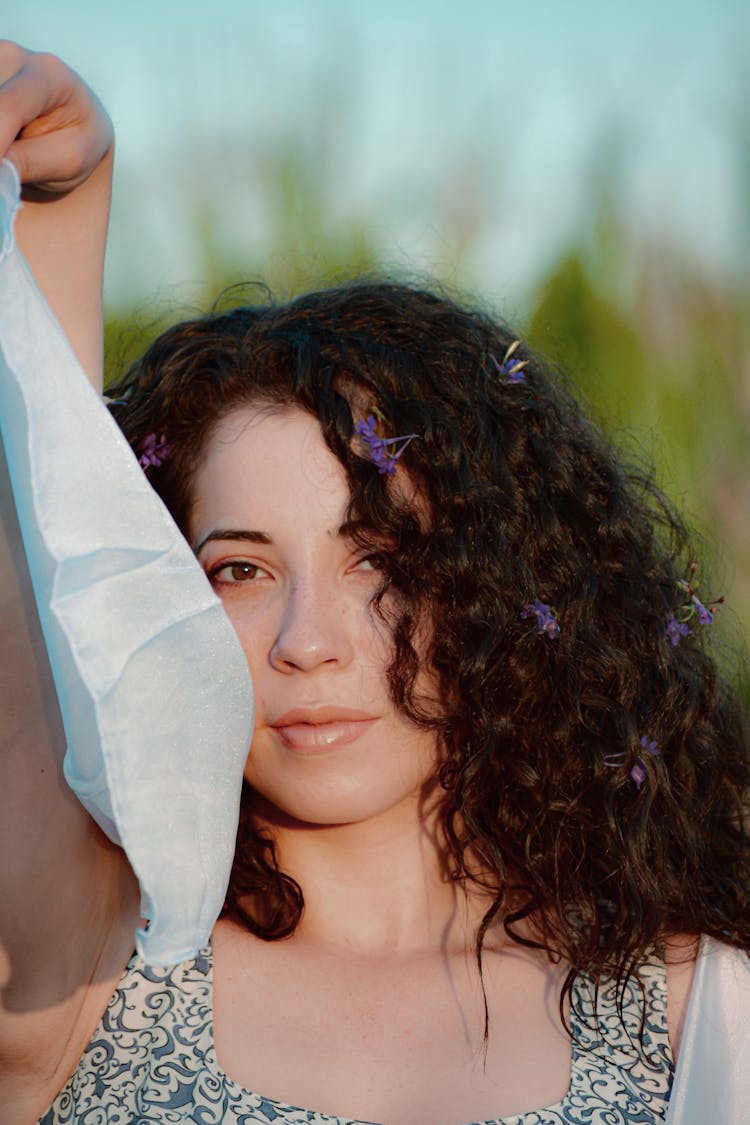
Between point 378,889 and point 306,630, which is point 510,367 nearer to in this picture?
point 306,630

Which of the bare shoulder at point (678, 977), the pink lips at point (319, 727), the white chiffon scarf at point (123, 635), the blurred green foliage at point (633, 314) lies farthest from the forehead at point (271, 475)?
the blurred green foliage at point (633, 314)

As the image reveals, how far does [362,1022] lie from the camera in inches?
80.1

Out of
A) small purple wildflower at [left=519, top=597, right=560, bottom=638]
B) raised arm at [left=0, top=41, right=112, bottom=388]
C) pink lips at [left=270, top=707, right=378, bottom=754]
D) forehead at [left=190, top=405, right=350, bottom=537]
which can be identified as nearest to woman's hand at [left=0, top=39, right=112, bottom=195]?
raised arm at [left=0, top=41, right=112, bottom=388]

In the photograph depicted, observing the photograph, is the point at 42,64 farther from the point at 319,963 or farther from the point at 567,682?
the point at 319,963

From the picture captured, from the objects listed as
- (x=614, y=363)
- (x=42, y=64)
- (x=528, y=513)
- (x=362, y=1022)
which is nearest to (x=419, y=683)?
(x=528, y=513)

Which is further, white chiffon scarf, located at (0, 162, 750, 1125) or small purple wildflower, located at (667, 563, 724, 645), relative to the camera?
small purple wildflower, located at (667, 563, 724, 645)

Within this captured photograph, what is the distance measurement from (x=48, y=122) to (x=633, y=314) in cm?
415

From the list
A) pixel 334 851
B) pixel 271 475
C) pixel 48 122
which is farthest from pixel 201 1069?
pixel 48 122

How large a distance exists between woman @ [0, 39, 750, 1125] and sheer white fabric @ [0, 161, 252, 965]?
316 millimetres

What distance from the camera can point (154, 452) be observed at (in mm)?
2240

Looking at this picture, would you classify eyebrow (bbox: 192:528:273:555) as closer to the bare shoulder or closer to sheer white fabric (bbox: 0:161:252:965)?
sheer white fabric (bbox: 0:161:252:965)

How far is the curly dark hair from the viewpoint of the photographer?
6.84ft

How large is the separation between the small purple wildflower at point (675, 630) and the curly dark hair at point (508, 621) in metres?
0.01

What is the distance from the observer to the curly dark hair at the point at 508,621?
6.84 ft
